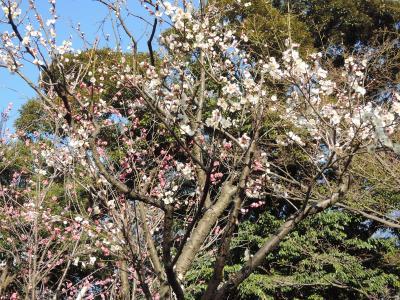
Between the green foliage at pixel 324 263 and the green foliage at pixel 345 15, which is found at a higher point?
the green foliage at pixel 345 15

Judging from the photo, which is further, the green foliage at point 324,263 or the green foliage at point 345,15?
the green foliage at point 345,15

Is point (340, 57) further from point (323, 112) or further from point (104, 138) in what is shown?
point (323, 112)

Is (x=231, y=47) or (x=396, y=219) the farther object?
(x=396, y=219)

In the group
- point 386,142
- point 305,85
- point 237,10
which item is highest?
point 237,10

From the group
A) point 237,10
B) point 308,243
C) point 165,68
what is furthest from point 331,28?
point 165,68

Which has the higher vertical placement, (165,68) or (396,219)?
(396,219)

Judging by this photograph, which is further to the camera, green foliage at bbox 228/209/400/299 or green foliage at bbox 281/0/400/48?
green foliage at bbox 281/0/400/48

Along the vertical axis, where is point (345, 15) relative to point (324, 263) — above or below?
above

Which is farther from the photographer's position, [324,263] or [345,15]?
[345,15]

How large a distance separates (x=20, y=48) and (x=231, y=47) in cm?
207

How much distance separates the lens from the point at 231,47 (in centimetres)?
453

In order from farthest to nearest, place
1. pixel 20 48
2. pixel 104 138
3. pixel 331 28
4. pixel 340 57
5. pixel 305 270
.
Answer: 1. pixel 331 28
2. pixel 340 57
3. pixel 104 138
4. pixel 305 270
5. pixel 20 48

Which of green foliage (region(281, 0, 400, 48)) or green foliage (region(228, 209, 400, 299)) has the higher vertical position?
green foliage (region(281, 0, 400, 48))

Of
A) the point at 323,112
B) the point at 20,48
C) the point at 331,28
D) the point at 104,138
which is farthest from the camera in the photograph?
the point at 331,28
